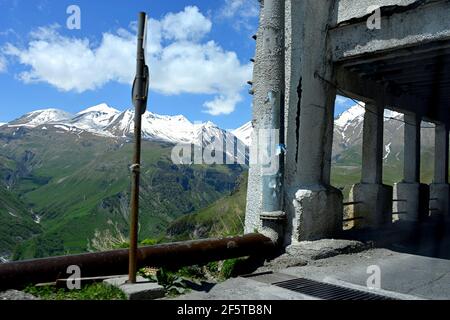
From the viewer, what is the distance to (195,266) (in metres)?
7.14

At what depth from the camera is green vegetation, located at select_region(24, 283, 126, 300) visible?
487cm

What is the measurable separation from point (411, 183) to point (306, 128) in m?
6.51

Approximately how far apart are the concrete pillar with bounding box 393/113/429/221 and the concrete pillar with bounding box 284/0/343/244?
5.56 metres

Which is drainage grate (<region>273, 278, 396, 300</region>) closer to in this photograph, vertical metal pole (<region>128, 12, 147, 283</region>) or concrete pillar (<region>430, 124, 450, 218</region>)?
vertical metal pole (<region>128, 12, 147, 283</region>)

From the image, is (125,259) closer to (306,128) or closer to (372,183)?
(306,128)

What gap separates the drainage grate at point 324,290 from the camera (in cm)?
543

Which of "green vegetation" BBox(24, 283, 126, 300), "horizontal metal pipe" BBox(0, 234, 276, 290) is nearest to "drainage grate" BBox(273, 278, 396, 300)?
"horizontal metal pipe" BBox(0, 234, 276, 290)

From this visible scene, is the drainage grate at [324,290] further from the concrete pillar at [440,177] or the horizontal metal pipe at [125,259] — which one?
the concrete pillar at [440,177]

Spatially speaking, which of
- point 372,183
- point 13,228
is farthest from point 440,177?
point 13,228

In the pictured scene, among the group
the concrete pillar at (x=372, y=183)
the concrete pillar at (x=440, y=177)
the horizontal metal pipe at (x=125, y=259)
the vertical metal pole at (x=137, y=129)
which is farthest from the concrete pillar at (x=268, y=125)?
the concrete pillar at (x=440, y=177)

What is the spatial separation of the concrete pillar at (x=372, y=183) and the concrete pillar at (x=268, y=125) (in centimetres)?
371

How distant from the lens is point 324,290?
5762 millimetres
